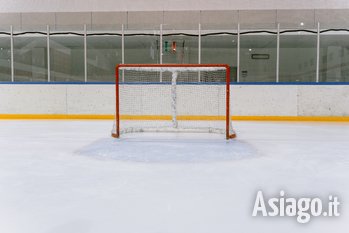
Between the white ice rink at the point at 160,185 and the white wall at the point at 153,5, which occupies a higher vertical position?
the white wall at the point at 153,5

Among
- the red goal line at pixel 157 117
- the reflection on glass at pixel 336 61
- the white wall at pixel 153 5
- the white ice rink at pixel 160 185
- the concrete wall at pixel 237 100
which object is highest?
the white wall at pixel 153 5

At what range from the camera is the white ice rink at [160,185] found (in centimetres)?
177

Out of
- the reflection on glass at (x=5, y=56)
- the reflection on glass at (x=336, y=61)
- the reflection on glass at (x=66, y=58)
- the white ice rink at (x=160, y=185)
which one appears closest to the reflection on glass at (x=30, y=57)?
the reflection on glass at (x=5, y=56)

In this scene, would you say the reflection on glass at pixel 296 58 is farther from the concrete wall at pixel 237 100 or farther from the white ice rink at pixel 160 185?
the white ice rink at pixel 160 185

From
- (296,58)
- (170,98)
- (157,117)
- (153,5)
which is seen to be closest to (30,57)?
(153,5)

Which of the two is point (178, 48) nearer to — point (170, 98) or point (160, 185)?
point (170, 98)

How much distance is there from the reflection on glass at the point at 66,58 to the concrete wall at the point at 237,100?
12.7 ft

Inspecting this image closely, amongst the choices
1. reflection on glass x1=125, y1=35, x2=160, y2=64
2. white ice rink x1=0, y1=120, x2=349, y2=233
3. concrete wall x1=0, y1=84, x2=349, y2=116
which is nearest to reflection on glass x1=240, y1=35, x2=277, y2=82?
concrete wall x1=0, y1=84, x2=349, y2=116

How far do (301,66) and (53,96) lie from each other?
10.6 metres

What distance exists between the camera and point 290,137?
18.3 feet

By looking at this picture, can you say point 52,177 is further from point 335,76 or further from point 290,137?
point 335,76

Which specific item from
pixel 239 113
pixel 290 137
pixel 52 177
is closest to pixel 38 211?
pixel 52 177

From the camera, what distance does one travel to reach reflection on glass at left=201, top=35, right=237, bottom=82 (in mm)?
10477

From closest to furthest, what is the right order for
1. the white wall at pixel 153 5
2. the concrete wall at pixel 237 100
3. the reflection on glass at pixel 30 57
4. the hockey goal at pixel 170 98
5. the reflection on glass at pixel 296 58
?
the hockey goal at pixel 170 98, the concrete wall at pixel 237 100, the white wall at pixel 153 5, the reflection on glass at pixel 30 57, the reflection on glass at pixel 296 58
